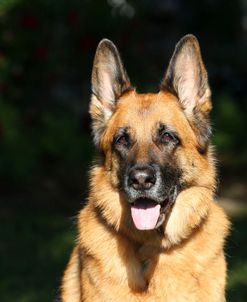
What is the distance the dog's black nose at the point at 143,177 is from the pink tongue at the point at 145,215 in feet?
0.67

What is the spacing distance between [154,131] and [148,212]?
642 millimetres

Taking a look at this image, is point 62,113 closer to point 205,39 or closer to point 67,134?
point 67,134

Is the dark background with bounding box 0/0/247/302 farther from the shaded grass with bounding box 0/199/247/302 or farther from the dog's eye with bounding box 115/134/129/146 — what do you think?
the dog's eye with bounding box 115/134/129/146

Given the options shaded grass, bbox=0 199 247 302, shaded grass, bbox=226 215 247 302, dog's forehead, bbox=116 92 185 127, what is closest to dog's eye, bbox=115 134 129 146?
dog's forehead, bbox=116 92 185 127

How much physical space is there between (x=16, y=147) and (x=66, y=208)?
1.50 m

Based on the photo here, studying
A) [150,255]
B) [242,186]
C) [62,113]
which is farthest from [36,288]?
[242,186]

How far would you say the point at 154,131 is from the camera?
623 cm

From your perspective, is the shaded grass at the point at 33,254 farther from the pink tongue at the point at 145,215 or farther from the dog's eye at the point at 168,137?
the dog's eye at the point at 168,137

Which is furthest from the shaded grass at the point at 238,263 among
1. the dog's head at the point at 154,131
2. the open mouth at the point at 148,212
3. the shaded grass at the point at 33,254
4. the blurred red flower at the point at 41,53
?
the blurred red flower at the point at 41,53

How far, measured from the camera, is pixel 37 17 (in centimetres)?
1441

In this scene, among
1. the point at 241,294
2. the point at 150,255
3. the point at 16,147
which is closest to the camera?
the point at 150,255

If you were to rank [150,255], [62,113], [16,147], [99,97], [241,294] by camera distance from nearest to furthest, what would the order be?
[150,255]
[99,97]
[241,294]
[16,147]
[62,113]

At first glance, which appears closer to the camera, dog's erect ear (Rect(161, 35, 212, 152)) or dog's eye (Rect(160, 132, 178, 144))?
dog's eye (Rect(160, 132, 178, 144))

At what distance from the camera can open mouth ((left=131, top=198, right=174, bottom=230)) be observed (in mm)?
5977
